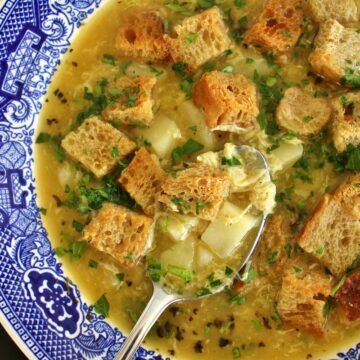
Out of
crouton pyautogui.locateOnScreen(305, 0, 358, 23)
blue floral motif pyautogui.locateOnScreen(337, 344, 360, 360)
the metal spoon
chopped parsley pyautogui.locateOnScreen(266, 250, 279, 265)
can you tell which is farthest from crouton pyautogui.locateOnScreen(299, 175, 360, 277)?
crouton pyautogui.locateOnScreen(305, 0, 358, 23)

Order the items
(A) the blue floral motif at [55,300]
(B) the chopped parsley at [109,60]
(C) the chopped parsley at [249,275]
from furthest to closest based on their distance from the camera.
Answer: (B) the chopped parsley at [109,60]
(A) the blue floral motif at [55,300]
(C) the chopped parsley at [249,275]

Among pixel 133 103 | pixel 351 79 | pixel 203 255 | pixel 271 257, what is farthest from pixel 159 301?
pixel 351 79

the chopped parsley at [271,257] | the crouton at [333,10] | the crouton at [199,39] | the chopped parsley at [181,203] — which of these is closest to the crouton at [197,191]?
the chopped parsley at [181,203]

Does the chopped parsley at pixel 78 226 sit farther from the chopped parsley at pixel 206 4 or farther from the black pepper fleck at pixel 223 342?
the chopped parsley at pixel 206 4

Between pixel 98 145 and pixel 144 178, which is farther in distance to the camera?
pixel 98 145

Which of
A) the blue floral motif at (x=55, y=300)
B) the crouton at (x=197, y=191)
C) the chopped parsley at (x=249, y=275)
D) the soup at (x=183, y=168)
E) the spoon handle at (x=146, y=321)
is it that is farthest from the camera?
the blue floral motif at (x=55, y=300)

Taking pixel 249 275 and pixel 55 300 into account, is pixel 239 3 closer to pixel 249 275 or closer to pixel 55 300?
pixel 249 275

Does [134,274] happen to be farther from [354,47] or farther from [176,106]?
[354,47]
